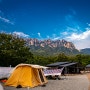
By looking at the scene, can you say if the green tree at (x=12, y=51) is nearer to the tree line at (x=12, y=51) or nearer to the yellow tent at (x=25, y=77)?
the tree line at (x=12, y=51)

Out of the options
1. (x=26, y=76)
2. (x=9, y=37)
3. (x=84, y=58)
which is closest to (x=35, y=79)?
(x=26, y=76)

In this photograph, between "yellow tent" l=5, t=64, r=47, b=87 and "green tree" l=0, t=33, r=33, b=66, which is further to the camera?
"green tree" l=0, t=33, r=33, b=66

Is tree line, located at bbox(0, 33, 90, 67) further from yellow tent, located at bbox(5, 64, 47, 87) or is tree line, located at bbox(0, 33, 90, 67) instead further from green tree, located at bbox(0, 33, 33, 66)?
yellow tent, located at bbox(5, 64, 47, 87)

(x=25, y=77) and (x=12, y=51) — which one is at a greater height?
(x=12, y=51)

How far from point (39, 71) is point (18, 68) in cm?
307

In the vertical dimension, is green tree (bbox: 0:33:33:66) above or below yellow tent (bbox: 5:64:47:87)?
above

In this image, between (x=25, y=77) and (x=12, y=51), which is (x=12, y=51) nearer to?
(x=12, y=51)

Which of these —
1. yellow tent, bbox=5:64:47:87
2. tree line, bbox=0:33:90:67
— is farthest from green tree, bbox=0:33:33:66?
yellow tent, bbox=5:64:47:87

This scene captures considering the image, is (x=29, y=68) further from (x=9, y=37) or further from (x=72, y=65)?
(x=72, y=65)

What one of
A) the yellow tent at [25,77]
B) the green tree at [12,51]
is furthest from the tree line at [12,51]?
the yellow tent at [25,77]

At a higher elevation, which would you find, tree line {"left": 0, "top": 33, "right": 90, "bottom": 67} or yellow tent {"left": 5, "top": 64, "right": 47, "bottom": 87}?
tree line {"left": 0, "top": 33, "right": 90, "bottom": 67}

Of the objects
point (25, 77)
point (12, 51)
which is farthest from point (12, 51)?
point (25, 77)

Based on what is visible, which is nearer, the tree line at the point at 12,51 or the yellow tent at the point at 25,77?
the yellow tent at the point at 25,77

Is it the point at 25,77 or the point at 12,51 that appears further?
the point at 12,51
